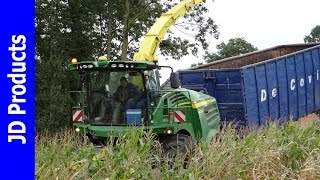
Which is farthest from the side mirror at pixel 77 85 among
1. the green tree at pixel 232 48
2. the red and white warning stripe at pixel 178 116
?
the green tree at pixel 232 48

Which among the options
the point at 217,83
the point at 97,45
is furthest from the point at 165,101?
the point at 97,45

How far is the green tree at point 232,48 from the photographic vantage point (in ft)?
151

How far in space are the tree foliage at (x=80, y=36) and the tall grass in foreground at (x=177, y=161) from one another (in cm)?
1283

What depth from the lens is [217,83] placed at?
36.9ft

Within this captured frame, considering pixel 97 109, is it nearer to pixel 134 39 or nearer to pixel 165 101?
pixel 165 101

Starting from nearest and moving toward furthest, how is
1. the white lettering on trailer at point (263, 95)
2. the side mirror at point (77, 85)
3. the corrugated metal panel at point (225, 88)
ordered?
1. the side mirror at point (77, 85)
2. the corrugated metal panel at point (225, 88)
3. the white lettering on trailer at point (263, 95)

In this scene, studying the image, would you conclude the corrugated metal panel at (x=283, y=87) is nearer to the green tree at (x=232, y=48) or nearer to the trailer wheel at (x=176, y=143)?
the trailer wheel at (x=176, y=143)

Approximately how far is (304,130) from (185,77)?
504cm

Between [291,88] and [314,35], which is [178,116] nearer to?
[291,88]

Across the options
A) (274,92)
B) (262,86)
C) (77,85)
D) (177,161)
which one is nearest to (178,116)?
(77,85)

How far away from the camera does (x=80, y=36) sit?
794 inches

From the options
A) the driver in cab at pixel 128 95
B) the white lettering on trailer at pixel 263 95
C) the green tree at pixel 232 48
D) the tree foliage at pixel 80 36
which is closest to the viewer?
the driver in cab at pixel 128 95

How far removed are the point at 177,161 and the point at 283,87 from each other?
817 centimetres

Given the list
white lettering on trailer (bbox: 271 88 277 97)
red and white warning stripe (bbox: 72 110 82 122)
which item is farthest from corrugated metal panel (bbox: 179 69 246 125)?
red and white warning stripe (bbox: 72 110 82 122)
